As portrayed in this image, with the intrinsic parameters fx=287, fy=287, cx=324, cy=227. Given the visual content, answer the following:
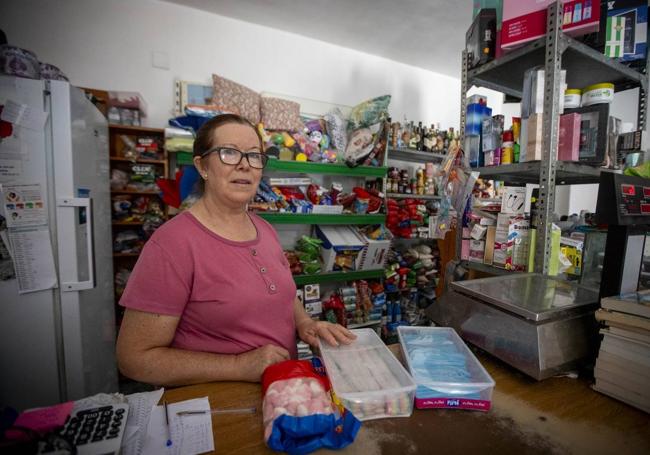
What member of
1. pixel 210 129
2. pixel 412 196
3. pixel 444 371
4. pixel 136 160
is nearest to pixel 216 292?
pixel 210 129

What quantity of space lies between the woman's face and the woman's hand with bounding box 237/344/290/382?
556 mm

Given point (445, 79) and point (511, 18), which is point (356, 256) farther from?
point (445, 79)

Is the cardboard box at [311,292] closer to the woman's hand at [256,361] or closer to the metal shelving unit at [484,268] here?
the metal shelving unit at [484,268]

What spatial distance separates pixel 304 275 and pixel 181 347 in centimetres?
154

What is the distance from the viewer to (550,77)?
1171 mm

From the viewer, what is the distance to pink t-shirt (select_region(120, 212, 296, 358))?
888 mm

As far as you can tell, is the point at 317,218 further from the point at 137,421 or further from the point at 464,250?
the point at 137,421

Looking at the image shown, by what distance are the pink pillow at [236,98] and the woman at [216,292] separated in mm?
1374

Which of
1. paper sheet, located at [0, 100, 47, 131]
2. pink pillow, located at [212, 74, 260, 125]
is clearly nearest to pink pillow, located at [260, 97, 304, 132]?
pink pillow, located at [212, 74, 260, 125]

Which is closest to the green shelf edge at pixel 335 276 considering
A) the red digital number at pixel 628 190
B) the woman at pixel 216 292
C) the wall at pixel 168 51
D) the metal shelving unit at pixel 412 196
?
the metal shelving unit at pixel 412 196

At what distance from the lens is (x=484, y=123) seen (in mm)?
1464

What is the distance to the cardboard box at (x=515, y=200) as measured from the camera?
4.38 ft

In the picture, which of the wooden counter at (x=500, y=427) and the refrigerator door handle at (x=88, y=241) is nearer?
the wooden counter at (x=500, y=427)

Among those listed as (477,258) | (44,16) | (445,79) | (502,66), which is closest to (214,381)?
(477,258)
